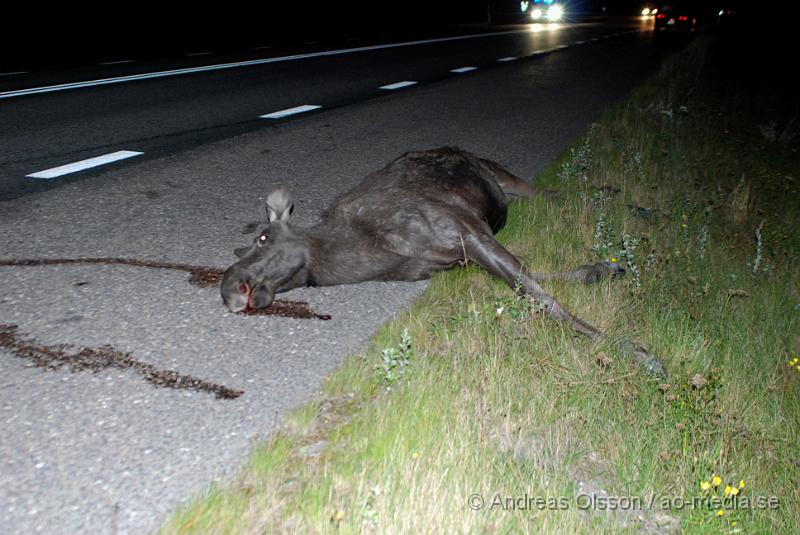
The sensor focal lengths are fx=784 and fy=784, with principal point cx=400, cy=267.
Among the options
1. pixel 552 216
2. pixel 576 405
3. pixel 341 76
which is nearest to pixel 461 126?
pixel 552 216

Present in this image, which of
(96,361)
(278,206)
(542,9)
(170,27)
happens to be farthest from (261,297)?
(542,9)

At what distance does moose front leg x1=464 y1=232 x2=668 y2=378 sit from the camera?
390cm

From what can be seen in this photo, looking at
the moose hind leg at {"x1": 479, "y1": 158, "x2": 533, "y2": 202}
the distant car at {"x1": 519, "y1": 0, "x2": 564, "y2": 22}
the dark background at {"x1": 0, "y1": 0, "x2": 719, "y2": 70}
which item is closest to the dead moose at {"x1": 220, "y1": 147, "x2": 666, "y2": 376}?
the moose hind leg at {"x1": 479, "y1": 158, "x2": 533, "y2": 202}

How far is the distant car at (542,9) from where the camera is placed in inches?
1889

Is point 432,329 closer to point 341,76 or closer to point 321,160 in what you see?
point 321,160

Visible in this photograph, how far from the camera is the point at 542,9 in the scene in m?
48.7

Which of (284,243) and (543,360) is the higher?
(284,243)

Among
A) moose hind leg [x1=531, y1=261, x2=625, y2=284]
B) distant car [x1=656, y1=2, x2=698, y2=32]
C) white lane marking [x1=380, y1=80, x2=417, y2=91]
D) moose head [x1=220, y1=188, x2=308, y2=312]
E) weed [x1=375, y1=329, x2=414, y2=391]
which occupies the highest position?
moose head [x1=220, y1=188, x2=308, y2=312]

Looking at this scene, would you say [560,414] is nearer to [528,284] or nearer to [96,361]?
[528,284]

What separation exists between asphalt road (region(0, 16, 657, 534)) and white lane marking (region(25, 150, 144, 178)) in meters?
0.12

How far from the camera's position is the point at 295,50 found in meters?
18.9

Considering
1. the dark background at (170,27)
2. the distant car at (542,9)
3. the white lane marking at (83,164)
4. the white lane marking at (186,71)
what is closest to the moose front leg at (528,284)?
the white lane marking at (83,164)

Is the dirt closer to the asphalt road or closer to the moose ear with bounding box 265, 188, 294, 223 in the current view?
the asphalt road

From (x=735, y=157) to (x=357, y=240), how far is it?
5.90 metres
